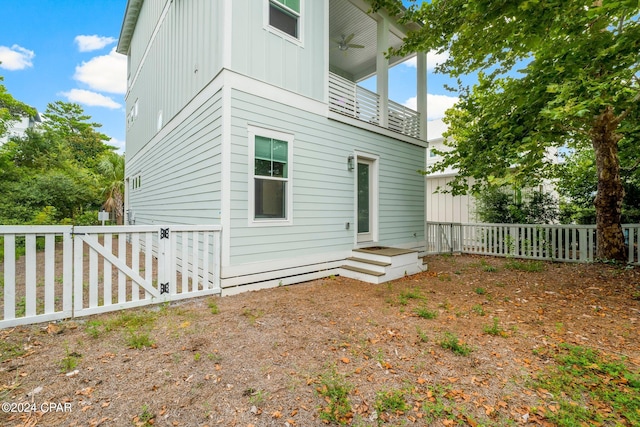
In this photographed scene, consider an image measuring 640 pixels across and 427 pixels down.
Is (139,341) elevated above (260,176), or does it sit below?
below

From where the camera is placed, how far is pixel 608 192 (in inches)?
242

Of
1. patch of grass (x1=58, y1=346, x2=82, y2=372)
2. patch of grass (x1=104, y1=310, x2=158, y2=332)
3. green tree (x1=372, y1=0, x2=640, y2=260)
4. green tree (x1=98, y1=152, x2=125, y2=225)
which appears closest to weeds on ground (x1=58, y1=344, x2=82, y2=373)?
patch of grass (x1=58, y1=346, x2=82, y2=372)

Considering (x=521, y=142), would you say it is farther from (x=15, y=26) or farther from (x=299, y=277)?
(x=15, y=26)

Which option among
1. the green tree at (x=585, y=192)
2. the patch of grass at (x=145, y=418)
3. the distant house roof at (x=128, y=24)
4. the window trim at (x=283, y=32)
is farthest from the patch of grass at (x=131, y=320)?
the distant house roof at (x=128, y=24)

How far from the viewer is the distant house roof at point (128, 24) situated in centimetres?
970

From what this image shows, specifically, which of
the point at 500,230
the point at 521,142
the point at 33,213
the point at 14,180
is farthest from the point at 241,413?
the point at 14,180

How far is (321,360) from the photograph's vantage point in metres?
2.47

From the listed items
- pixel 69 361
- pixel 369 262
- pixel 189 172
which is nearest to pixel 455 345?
pixel 369 262

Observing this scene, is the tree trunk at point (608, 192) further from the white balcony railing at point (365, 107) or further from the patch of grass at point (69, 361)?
the patch of grass at point (69, 361)

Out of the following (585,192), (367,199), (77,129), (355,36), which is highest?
(77,129)

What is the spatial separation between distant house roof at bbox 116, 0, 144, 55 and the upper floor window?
7.76 meters

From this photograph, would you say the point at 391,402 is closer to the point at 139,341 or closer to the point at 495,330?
the point at 495,330

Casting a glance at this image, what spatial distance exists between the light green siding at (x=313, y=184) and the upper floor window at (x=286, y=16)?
1512 mm

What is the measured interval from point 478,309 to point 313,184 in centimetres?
346
